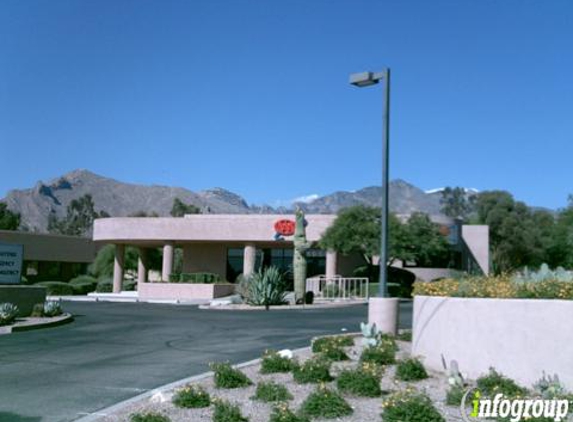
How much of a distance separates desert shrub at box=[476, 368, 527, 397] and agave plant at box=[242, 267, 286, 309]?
21.3m

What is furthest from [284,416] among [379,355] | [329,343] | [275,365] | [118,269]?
[118,269]

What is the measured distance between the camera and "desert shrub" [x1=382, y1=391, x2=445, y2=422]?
7469mm

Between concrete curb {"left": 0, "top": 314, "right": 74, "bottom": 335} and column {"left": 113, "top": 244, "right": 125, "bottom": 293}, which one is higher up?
column {"left": 113, "top": 244, "right": 125, "bottom": 293}

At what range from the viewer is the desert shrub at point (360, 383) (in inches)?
355

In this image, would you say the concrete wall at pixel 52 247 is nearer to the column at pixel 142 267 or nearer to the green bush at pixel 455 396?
the column at pixel 142 267

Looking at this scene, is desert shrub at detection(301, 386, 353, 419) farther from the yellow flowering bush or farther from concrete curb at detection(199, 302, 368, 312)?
concrete curb at detection(199, 302, 368, 312)

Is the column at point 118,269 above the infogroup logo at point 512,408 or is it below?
above

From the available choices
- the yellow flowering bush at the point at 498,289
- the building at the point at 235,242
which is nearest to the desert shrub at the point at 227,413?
the yellow flowering bush at the point at 498,289

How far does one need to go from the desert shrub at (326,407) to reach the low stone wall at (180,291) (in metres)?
32.8

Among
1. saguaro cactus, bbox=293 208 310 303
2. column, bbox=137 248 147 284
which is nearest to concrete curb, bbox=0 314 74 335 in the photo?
saguaro cactus, bbox=293 208 310 303

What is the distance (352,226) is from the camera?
4084 cm

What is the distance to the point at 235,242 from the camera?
154 feet

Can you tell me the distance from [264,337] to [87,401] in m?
7.23

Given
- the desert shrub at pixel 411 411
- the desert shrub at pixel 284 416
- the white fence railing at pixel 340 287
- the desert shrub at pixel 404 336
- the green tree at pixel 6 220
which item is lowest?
the desert shrub at pixel 284 416
